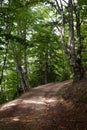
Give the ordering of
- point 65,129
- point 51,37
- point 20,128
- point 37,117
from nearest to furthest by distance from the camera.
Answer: point 65,129
point 20,128
point 37,117
point 51,37

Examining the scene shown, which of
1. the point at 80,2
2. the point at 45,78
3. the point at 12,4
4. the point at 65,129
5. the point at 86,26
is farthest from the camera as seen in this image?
the point at 45,78

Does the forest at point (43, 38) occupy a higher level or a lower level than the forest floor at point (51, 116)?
higher

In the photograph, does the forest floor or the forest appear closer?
the forest floor

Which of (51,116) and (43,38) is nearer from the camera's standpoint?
(51,116)

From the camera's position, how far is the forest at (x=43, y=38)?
60.3 feet

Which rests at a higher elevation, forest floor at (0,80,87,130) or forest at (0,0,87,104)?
forest at (0,0,87,104)

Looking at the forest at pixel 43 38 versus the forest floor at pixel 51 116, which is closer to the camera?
the forest floor at pixel 51 116

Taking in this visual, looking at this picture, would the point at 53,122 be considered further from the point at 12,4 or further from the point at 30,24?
the point at 30,24

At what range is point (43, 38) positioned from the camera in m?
30.2

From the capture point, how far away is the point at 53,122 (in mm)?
10797

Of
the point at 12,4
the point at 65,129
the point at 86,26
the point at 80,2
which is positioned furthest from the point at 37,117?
the point at 86,26

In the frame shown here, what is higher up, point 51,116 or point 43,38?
point 43,38

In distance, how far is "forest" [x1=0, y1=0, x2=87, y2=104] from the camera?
Result: 18.4m

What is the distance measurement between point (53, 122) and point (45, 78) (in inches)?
940
